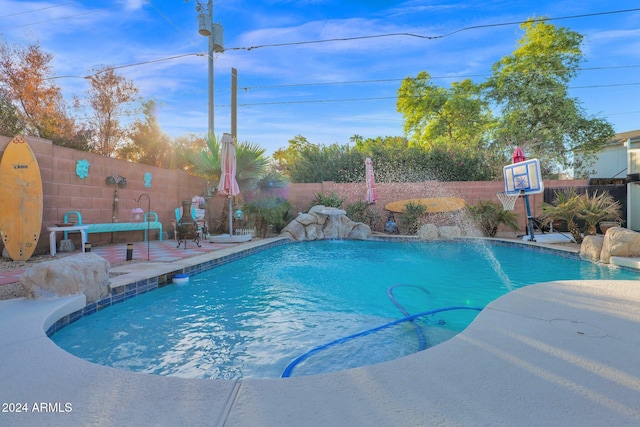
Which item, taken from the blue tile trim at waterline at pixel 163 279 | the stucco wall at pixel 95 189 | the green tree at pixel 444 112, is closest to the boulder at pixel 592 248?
the blue tile trim at waterline at pixel 163 279

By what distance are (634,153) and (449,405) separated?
13.7 metres

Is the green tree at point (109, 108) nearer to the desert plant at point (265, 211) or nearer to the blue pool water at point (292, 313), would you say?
the desert plant at point (265, 211)

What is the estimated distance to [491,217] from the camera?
33.7 ft

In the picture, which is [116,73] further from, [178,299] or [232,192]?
[178,299]

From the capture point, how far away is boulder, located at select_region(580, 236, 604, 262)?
634cm

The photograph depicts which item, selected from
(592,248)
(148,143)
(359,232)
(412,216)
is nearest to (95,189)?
(359,232)

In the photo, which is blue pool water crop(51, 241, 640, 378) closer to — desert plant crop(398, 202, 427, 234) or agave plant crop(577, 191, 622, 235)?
agave plant crop(577, 191, 622, 235)

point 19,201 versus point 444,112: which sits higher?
point 444,112

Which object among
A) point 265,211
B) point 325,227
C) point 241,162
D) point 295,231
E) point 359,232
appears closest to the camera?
point 265,211

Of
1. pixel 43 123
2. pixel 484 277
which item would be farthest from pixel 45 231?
pixel 43 123

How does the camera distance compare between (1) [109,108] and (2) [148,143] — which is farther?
(2) [148,143]

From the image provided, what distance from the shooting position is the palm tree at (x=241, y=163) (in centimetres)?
1045

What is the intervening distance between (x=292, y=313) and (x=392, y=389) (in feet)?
7.17

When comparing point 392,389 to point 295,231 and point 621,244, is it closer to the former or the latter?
point 621,244
